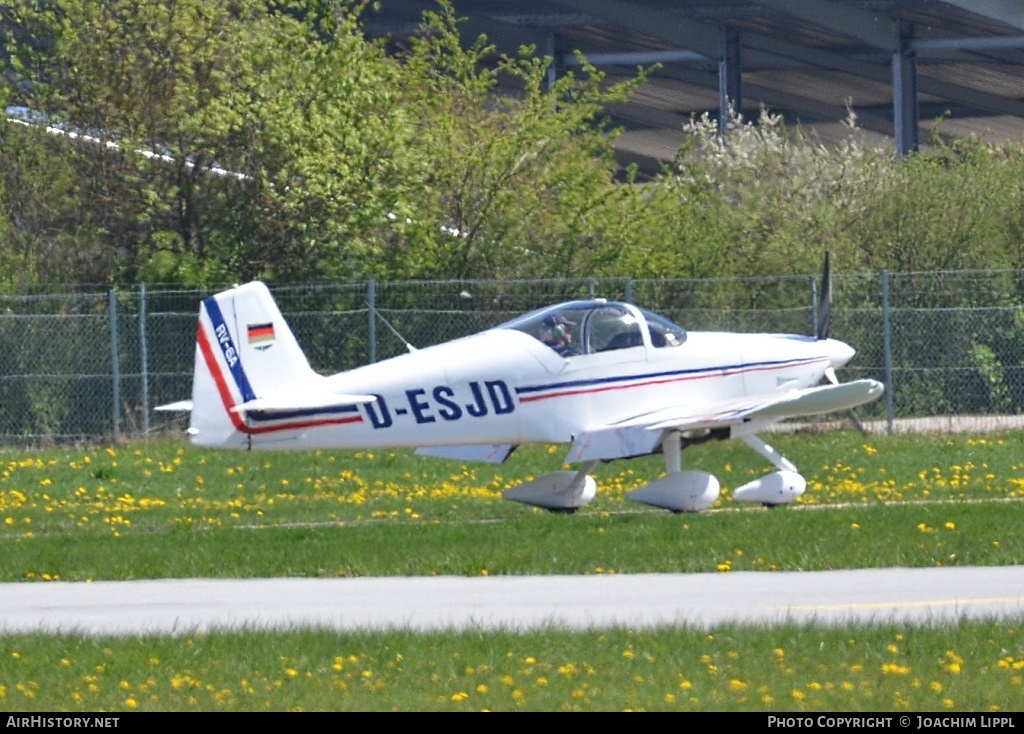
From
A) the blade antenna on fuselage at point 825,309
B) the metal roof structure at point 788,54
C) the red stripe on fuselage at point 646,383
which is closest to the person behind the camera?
the red stripe on fuselage at point 646,383

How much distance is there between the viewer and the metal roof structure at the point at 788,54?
122 feet

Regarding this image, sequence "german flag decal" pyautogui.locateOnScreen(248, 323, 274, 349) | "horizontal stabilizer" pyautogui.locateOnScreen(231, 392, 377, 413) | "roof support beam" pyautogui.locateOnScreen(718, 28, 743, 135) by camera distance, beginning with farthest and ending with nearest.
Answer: "roof support beam" pyautogui.locateOnScreen(718, 28, 743, 135) → "german flag decal" pyautogui.locateOnScreen(248, 323, 274, 349) → "horizontal stabilizer" pyautogui.locateOnScreen(231, 392, 377, 413)

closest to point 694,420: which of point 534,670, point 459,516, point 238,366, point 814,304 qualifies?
point 459,516

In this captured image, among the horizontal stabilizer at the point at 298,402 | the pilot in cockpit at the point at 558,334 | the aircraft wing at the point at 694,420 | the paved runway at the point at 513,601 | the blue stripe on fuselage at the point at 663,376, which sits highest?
the pilot in cockpit at the point at 558,334

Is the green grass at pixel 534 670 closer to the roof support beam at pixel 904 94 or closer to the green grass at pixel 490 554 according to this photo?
the green grass at pixel 490 554

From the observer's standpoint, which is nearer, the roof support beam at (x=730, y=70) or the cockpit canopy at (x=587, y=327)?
the cockpit canopy at (x=587, y=327)

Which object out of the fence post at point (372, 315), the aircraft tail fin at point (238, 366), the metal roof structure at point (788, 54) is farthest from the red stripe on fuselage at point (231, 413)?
the metal roof structure at point (788, 54)

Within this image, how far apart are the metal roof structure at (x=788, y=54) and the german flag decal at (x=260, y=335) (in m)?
20.7

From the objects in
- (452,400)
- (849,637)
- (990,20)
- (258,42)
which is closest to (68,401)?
(258,42)

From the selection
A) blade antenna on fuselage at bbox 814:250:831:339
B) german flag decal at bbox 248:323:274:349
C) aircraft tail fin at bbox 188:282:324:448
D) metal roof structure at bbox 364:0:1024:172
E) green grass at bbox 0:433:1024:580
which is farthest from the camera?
metal roof structure at bbox 364:0:1024:172

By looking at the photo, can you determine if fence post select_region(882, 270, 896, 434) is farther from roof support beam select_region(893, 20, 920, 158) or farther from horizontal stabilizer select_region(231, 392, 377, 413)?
roof support beam select_region(893, 20, 920, 158)

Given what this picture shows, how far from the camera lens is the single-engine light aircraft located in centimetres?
1490

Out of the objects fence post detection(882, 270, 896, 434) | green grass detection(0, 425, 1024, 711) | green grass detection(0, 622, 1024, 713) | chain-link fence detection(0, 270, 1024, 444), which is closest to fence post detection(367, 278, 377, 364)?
chain-link fence detection(0, 270, 1024, 444)

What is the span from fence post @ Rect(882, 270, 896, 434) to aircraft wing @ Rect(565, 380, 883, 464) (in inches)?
282
